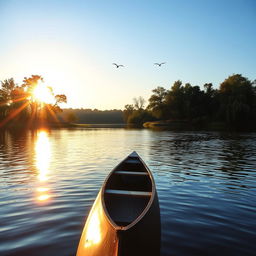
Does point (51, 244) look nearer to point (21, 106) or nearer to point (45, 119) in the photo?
→ point (21, 106)

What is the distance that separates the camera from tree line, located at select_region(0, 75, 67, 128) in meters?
91.4

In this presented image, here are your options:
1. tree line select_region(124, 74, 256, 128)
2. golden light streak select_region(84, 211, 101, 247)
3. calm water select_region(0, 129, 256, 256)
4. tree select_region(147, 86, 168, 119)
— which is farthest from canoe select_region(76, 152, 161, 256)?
tree select_region(147, 86, 168, 119)

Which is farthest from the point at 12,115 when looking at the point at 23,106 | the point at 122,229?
the point at 122,229

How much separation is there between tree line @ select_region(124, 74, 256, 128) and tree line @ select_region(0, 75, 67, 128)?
53.3 meters

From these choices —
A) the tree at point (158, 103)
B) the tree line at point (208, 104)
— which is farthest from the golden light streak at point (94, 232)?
the tree at point (158, 103)

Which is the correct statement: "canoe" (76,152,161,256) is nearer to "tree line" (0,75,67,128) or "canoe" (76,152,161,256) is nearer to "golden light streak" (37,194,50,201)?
"golden light streak" (37,194,50,201)

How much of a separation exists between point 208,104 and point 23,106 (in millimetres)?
83087

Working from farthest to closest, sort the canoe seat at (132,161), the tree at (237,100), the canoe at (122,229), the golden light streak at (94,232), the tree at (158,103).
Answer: the tree at (158,103), the tree at (237,100), the canoe seat at (132,161), the golden light streak at (94,232), the canoe at (122,229)

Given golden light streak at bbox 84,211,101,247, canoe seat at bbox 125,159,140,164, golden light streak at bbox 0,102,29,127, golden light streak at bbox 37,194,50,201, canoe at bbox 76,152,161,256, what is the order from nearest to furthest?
canoe at bbox 76,152,161,256, golden light streak at bbox 84,211,101,247, golden light streak at bbox 37,194,50,201, canoe seat at bbox 125,159,140,164, golden light streak at bbox 0,102,29,127

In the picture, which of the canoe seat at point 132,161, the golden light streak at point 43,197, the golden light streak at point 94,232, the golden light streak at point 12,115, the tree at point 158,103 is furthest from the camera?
the tree at point 158,103

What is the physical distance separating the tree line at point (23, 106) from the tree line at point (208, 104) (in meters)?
53.3

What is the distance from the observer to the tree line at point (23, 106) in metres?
91.4

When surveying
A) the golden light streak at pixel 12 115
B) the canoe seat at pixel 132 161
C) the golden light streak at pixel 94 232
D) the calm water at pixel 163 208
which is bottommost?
the calm water at pixel 163 208

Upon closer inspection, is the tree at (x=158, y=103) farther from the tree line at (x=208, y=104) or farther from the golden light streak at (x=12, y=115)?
the golden light streak at (x=12, y=115)
